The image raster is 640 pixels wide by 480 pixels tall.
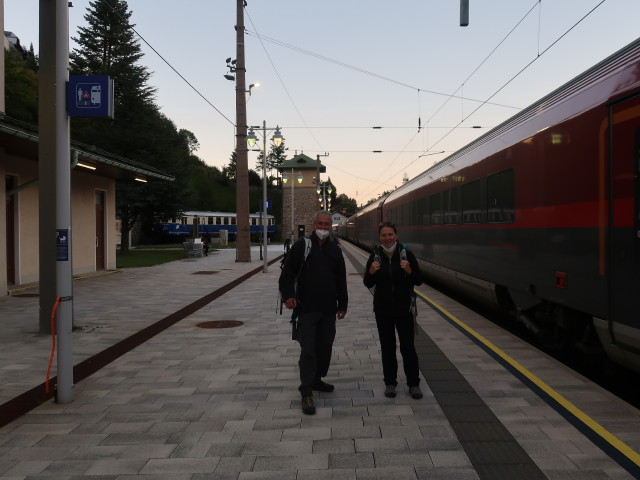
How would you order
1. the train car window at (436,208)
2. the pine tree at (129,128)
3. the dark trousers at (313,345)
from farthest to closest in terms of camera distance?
1. the pine tree at (129,128)
2. the train car window at (436,208)
3. the dark trousers at (313,345)

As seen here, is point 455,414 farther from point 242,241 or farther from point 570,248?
point 242,241

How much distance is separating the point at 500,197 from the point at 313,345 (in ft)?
15.1

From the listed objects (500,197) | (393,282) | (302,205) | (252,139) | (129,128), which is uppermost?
(129,128)

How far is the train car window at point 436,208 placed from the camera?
41.8 feet

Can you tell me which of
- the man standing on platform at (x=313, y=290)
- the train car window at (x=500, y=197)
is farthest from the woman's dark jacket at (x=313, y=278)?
the train car window at (x=500, y=197)

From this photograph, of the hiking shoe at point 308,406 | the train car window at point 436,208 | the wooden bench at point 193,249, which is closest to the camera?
the hiking shoe at point 308,406

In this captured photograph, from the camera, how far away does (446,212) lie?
1204cm

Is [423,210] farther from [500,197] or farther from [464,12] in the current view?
[464,12]

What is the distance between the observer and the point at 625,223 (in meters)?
4.61

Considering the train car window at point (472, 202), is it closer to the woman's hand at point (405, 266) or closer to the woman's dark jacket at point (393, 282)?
the woman's dark jacket at point (393, 282)

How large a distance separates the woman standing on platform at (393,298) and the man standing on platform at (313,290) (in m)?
0.36

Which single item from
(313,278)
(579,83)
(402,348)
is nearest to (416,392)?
(402,348)

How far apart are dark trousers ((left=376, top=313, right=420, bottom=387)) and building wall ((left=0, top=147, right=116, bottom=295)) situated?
9.08 metres

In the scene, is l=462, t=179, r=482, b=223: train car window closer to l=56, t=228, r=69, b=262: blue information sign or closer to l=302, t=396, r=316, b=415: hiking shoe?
l=302, t=396, r=316, b=415: hiking shoe
